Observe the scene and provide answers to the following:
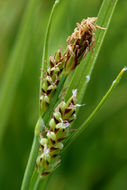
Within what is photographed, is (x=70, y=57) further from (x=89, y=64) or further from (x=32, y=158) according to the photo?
(x=32, y=158)

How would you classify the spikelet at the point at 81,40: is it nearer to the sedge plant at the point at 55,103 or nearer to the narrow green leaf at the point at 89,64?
the sedge plant at the point at 55,103

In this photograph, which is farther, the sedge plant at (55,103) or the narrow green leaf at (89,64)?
the narrow green leaf at (89,64)

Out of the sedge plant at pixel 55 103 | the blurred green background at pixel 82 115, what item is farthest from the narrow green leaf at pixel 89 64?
the blurred green background at pixel 82 115

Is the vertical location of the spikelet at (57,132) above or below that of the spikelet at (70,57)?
below

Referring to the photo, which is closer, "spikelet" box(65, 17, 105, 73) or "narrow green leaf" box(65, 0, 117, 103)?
"spikelet" box(65, 17, 105, 73)

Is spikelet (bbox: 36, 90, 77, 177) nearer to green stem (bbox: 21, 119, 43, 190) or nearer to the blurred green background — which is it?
green stem (bbox: 21, 119, 43, 190)

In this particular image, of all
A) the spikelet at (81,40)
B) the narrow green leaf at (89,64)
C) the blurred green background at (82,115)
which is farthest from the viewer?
the blurred green background at (82,115)

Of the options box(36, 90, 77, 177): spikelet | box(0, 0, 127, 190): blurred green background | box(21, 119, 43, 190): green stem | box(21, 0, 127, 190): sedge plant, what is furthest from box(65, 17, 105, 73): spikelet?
box(0, 0, 127, 190): blurred green background
